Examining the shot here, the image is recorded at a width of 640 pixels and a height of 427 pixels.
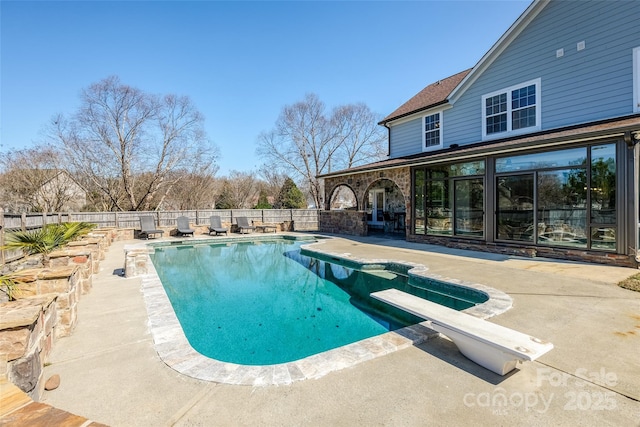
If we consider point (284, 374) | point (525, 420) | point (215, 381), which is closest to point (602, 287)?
point (525, 420)

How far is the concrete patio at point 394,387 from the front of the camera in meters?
2.35

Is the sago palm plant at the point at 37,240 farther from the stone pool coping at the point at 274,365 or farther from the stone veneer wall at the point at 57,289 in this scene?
the stone pool coping at the point at 274,365

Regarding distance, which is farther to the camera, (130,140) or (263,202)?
(263,202)

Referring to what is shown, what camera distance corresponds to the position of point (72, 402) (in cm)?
254

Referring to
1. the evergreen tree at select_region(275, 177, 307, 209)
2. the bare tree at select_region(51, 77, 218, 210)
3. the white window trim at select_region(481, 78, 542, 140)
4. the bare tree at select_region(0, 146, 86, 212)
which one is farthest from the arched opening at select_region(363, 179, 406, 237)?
the bare tree at select_region(0, 146, 86, 212)

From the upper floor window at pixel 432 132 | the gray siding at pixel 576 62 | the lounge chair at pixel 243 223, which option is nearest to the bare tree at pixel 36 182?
the lounge chair at pixel 243 223

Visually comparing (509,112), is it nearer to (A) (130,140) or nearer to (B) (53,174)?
(A) (130,140)

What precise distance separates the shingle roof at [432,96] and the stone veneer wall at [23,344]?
13356 mm

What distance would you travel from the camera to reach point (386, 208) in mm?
18781

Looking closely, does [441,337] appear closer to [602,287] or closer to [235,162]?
[602,287]

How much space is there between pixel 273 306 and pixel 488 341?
3980mm

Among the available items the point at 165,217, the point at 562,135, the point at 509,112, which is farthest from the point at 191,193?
the point at 562,135

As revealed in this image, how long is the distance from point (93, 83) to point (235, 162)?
546 inches

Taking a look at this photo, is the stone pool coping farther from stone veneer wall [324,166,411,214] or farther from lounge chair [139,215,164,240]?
lounge chair [139,215,164,240]
